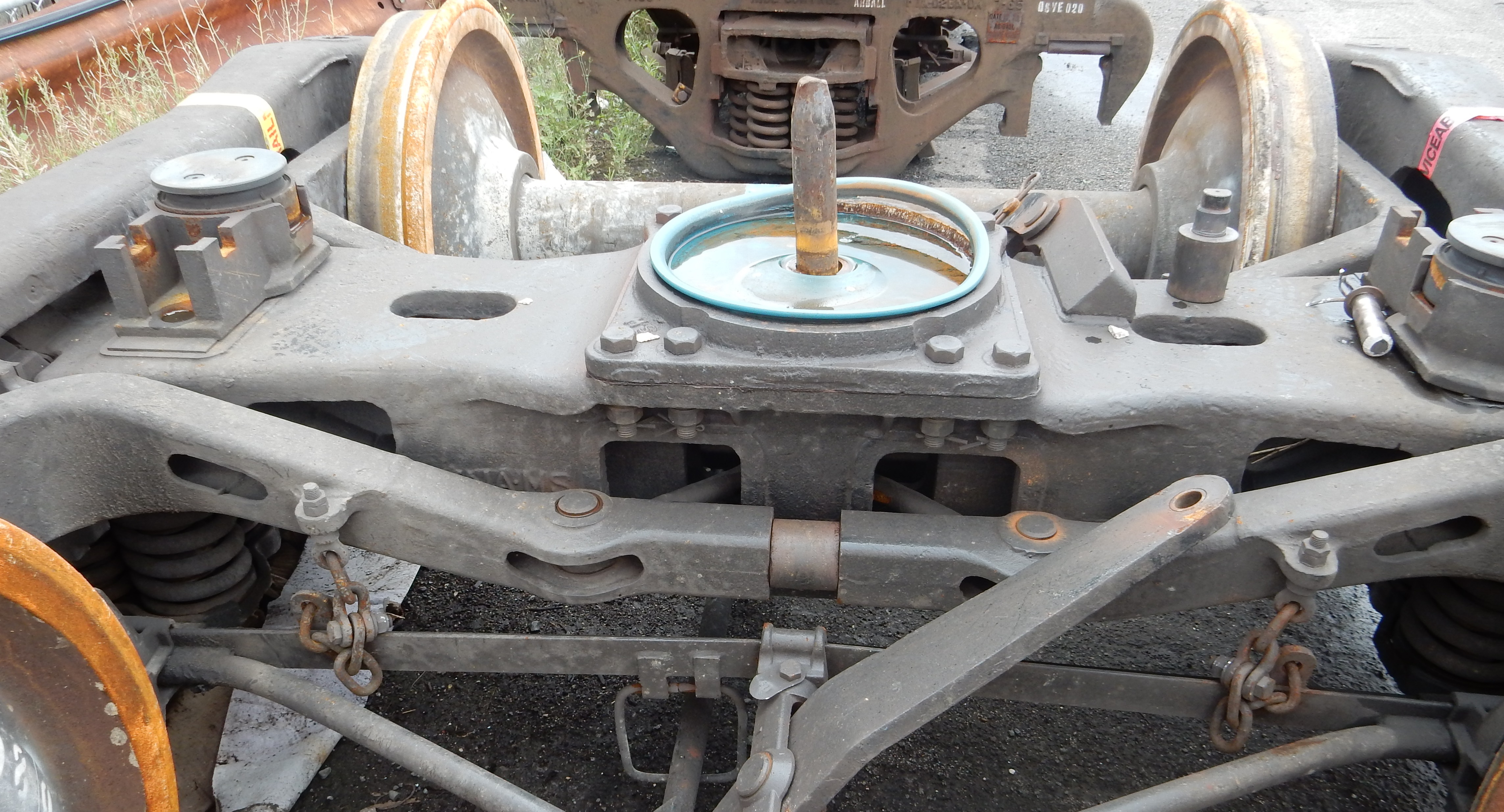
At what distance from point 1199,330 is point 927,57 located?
4.03 meters

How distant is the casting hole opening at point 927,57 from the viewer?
192 inches

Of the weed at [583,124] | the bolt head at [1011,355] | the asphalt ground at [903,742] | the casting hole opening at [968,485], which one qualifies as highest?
the bolt head at [1011,355]

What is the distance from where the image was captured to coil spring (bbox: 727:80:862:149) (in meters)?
4.70

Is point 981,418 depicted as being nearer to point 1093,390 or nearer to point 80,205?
point 1093,390

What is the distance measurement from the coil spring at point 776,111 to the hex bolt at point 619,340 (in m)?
3.37

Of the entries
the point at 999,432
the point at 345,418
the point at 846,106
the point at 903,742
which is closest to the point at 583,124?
the point at 846,106

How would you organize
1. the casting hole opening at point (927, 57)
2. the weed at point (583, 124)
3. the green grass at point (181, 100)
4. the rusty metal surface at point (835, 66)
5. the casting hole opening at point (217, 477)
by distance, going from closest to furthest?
the casting hole opening at point (217, 477) < the green grass at point (181, 100) < the rusty metal surface at point (835, 66) < the casting hole opening at point (927, 57) < the weed at point (583, 124)

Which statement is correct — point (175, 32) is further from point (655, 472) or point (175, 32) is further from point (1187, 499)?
point (1187, 499)

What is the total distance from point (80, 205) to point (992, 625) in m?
1.68

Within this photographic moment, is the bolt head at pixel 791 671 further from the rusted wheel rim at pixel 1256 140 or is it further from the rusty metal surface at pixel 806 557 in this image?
the rusted wheel rim at pixel 1256 140

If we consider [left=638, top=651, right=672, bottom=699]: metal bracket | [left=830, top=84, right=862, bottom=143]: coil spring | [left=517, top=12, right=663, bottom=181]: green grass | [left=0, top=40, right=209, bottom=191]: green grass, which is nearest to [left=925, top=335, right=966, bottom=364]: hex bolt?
[left=638, top=651, right=672, bottom=699]: metal bracket

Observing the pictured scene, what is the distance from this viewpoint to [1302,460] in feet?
5.79

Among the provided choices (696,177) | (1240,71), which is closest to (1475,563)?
(1240,71)

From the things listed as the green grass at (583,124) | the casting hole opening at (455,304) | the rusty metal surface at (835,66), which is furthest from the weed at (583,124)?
the casting hole opening at (455,304)
